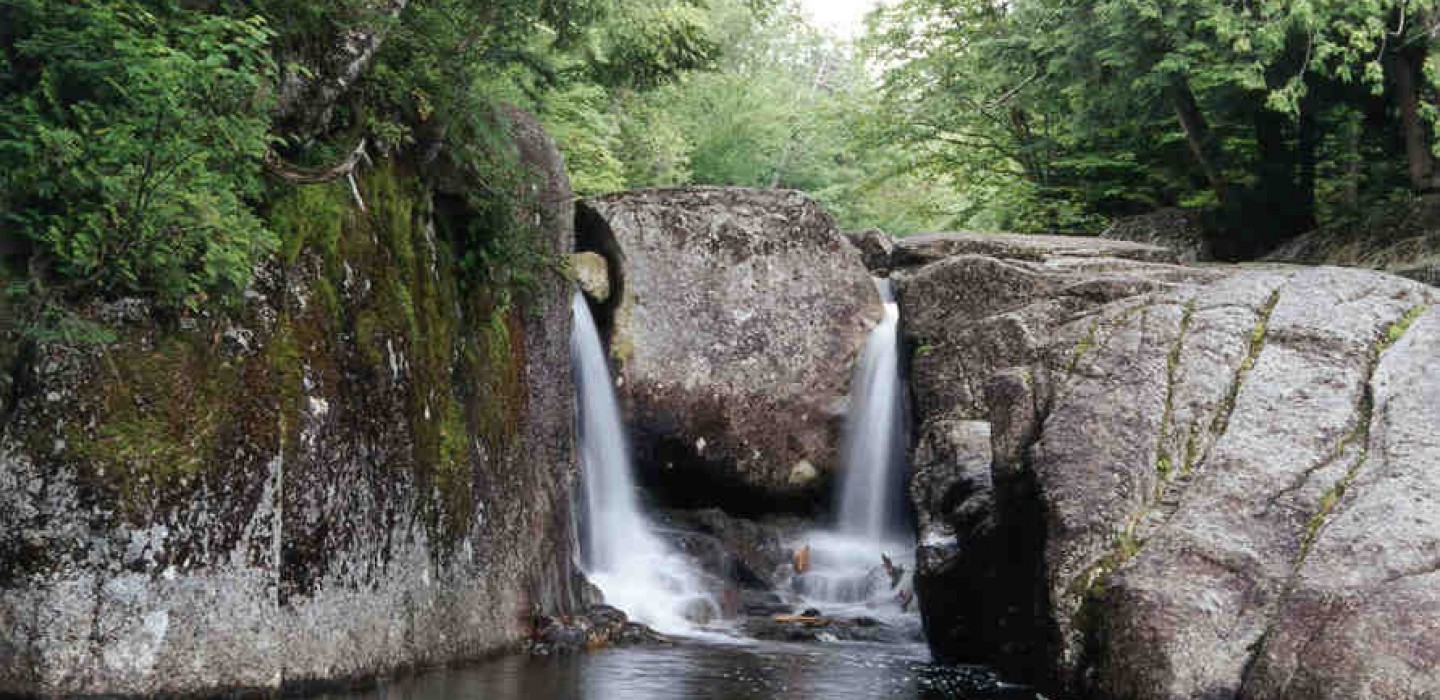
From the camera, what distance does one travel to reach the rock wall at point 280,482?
225 inches

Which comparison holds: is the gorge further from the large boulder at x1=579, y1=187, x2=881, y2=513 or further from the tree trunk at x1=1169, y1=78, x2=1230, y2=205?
the tree trunk at x1=1169, y1=78, x2=1230, y2=205

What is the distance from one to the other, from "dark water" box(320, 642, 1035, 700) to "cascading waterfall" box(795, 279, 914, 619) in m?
3.08

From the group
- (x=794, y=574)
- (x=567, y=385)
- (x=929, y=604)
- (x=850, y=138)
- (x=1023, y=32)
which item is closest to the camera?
(x=929, y=604)

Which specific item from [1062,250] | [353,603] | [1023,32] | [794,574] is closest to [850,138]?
[1023,32]

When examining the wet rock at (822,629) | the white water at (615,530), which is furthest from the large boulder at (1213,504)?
the white water at (615,530)

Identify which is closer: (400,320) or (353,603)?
(353,603)

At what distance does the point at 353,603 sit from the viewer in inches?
275

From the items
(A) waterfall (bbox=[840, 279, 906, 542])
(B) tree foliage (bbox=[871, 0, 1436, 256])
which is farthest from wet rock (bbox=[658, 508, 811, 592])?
(B) tree foliage (bbox=[871, 0, 1436, 256])

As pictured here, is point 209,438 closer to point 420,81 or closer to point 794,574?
point 420,81

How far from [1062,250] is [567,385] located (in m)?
6.09

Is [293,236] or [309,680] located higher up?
[293,236]

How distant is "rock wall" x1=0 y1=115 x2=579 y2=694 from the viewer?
571 centimetres

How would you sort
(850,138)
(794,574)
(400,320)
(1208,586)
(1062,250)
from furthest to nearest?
(850,138) < (1062,250) < (794,574) < (400,320) < (1208,586)

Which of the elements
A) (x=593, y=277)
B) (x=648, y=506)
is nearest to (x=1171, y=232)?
(x=593, y=277)
